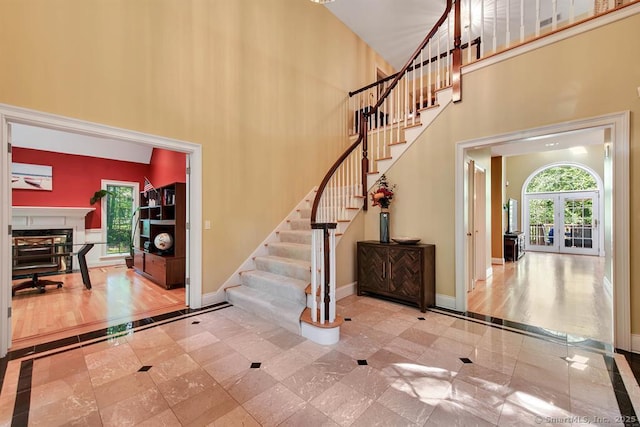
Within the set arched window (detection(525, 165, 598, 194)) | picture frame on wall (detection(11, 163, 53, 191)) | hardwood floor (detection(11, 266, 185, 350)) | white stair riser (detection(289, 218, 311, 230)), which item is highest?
arched window (detection(525, 165, 598, 194))

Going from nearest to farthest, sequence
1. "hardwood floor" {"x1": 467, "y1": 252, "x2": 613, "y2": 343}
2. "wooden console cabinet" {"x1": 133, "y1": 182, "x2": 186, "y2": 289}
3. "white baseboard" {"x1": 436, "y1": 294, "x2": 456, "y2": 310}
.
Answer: "hardwood floor" {"x1": 467, "y1": 252, "x2": 613, "y2": 343} → "white baseboard" {"x1": 436, "y1": 294, "x2": 456, "y2": 310} → "wooden console cabinet" {"x1": 133, "y1": 182, "x2": 186, "y2": 289}

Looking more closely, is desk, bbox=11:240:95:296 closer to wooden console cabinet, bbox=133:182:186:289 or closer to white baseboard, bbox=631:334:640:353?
wooden console cabinet, bbox=133:182:186:289

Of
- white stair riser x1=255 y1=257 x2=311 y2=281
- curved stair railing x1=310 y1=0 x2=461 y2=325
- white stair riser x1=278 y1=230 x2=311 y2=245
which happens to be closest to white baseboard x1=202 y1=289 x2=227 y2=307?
white stair riser x1=255 y1=257 x2=311 y2=281

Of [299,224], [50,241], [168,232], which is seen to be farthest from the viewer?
[50,241]

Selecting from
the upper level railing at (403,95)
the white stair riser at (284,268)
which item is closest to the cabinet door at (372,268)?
the upper level railing at (403,95)

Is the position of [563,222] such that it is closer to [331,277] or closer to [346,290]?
[346,290]

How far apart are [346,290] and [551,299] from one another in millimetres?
3135

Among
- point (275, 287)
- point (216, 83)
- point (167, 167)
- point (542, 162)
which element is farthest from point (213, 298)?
point (542, 162)

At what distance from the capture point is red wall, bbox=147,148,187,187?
5.28 meters

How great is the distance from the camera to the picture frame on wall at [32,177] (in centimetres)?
565

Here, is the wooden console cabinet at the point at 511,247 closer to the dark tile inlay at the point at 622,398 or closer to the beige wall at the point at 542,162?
the beige wall at the point at 542,162

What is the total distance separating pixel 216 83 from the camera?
12.4 feet

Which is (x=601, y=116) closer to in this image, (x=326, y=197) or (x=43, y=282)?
(x=326, y=197)

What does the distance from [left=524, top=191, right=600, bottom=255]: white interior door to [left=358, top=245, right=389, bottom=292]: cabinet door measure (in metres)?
9.74
